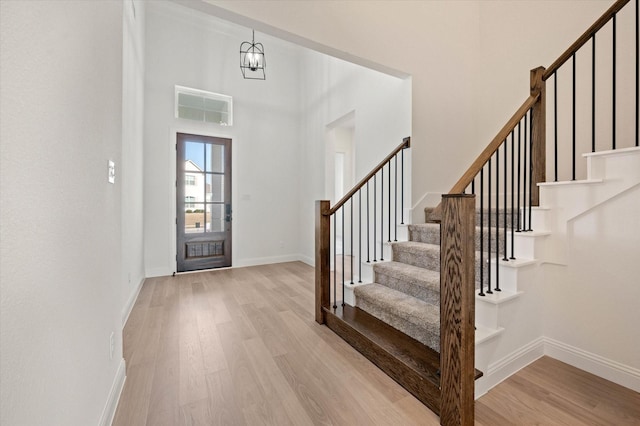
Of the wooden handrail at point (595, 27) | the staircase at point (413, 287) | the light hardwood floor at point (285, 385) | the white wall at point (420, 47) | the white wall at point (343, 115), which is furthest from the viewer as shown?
the white wall at point (343, 115)

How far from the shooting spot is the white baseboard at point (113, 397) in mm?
1319

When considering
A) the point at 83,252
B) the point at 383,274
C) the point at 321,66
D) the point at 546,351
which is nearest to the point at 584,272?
the point at 546,351

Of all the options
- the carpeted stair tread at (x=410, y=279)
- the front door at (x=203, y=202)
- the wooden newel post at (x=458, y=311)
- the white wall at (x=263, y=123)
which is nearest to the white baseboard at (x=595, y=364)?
the carpeted stair tread at (x=410, y=279)

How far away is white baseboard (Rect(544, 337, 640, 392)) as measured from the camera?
1.67m

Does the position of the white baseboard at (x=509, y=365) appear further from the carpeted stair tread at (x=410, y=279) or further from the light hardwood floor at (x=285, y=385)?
the carpeted stair tread at (x=410, y=279)

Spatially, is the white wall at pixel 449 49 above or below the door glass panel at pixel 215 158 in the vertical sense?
above

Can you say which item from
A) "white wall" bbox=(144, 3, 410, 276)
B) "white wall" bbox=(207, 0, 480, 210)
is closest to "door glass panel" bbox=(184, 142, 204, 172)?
"white wall" bbox=(144, 3, 410, 276)

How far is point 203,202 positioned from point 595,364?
4.97 m

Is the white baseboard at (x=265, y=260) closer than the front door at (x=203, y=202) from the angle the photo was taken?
No

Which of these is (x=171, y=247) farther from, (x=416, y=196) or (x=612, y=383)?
(x=612, y=383)

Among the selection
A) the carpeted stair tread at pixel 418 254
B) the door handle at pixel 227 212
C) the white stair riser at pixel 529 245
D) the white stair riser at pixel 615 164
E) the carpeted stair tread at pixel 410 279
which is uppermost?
the white stair riser at pixel 615 164

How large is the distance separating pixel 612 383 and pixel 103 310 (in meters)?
3.10

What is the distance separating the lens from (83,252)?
109 cm

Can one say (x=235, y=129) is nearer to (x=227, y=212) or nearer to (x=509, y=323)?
(x=227, y=212)
